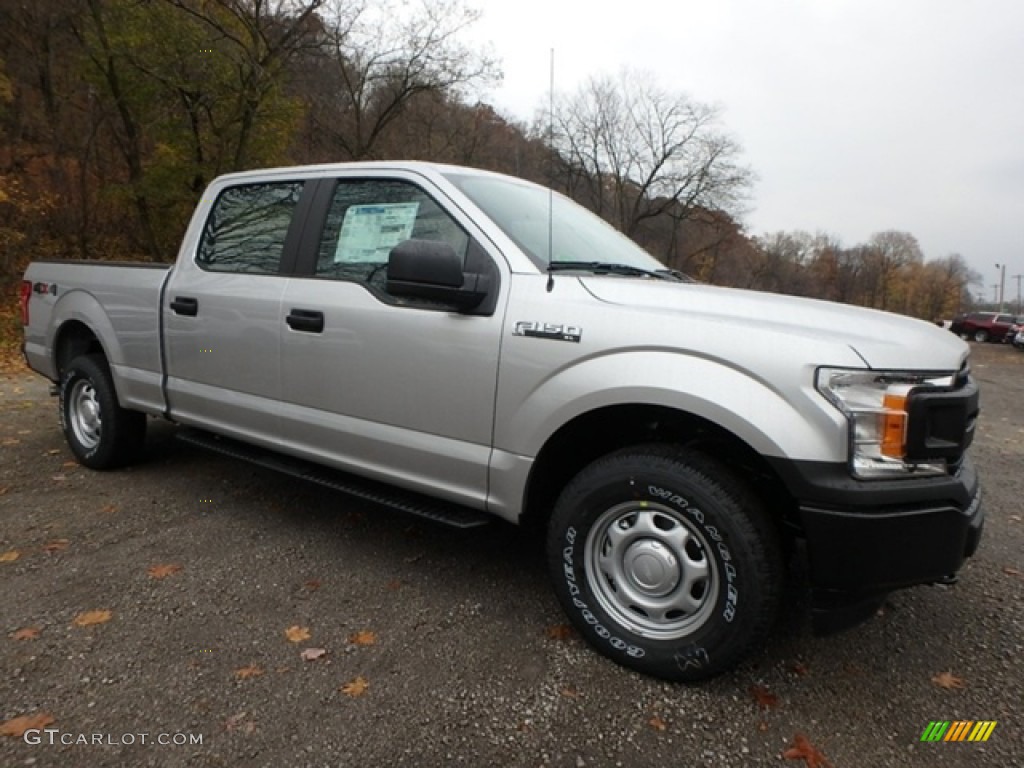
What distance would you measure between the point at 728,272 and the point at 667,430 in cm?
6477

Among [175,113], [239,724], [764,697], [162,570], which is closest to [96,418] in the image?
[162,570]

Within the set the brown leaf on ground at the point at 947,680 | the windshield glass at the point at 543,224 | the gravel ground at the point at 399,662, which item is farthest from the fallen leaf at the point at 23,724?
the brown leaf on ground at the point at 947,680

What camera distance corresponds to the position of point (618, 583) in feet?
7.91

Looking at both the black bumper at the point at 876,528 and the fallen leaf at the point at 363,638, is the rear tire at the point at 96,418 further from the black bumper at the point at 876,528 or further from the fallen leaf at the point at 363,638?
the black bumper at the point at 876,528

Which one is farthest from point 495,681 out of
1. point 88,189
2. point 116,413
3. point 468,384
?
point 88,189

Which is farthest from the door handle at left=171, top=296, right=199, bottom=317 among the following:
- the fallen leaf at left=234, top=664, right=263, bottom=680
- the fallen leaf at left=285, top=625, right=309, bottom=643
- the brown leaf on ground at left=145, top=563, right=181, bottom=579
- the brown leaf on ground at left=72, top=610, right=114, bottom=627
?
the fallen leaf at left=234, top=664, right=263, bottom=680

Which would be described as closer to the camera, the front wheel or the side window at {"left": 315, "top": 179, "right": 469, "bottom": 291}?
the front wheel

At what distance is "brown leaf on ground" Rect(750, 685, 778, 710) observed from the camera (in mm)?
2234

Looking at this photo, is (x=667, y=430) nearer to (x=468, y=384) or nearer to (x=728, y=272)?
(x=468, y=384)

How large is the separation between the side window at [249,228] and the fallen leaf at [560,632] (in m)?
2.28

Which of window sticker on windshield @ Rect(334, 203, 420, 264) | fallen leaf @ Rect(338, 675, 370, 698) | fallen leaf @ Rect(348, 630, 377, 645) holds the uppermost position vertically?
window sticker on windshield @ Rect(334, 203, 420, 264)

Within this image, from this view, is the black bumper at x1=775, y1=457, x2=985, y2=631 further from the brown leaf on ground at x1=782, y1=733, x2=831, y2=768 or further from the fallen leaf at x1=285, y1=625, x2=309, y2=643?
the fallen leaf at x1=285, y1=625, x2=309, y2=643

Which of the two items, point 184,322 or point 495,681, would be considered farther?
point 184,322

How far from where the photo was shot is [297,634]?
2584mm
